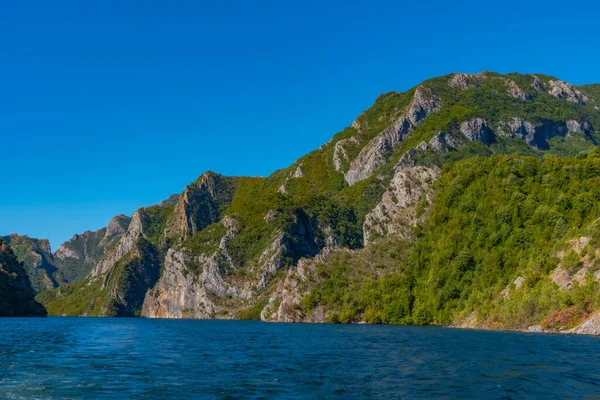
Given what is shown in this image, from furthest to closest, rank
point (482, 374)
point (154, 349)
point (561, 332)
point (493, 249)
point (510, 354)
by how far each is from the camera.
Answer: point (493, 249)
point (561, 332)
point (154, 349)
point (510, 354)
point (482, 374)

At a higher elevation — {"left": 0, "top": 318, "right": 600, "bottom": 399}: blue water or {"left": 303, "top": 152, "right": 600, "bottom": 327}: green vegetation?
{"left": 303, "top": 152, "right": 600, "bottom": 327}: green vegetation

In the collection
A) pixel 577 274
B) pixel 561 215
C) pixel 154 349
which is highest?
pixel 561 215

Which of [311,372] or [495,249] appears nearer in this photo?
[311,372]

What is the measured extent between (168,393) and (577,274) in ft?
311

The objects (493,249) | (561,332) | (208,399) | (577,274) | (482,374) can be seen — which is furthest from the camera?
(493,249)

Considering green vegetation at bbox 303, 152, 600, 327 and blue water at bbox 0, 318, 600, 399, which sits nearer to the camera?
blue water at bbox 0, 318, 600, 399

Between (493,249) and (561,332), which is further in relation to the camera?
(493,249)

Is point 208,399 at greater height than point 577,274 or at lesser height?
lesser

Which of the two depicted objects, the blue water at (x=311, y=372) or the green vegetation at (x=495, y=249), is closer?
the blue water at (x=311, y=372)

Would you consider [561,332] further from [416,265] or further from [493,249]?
[416,265]

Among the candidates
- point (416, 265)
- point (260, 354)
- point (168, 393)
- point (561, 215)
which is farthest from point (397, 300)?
point (168, 393)

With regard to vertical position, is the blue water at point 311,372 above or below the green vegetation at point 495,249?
below

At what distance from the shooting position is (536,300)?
116 meters

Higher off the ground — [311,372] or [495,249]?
[495,249]
